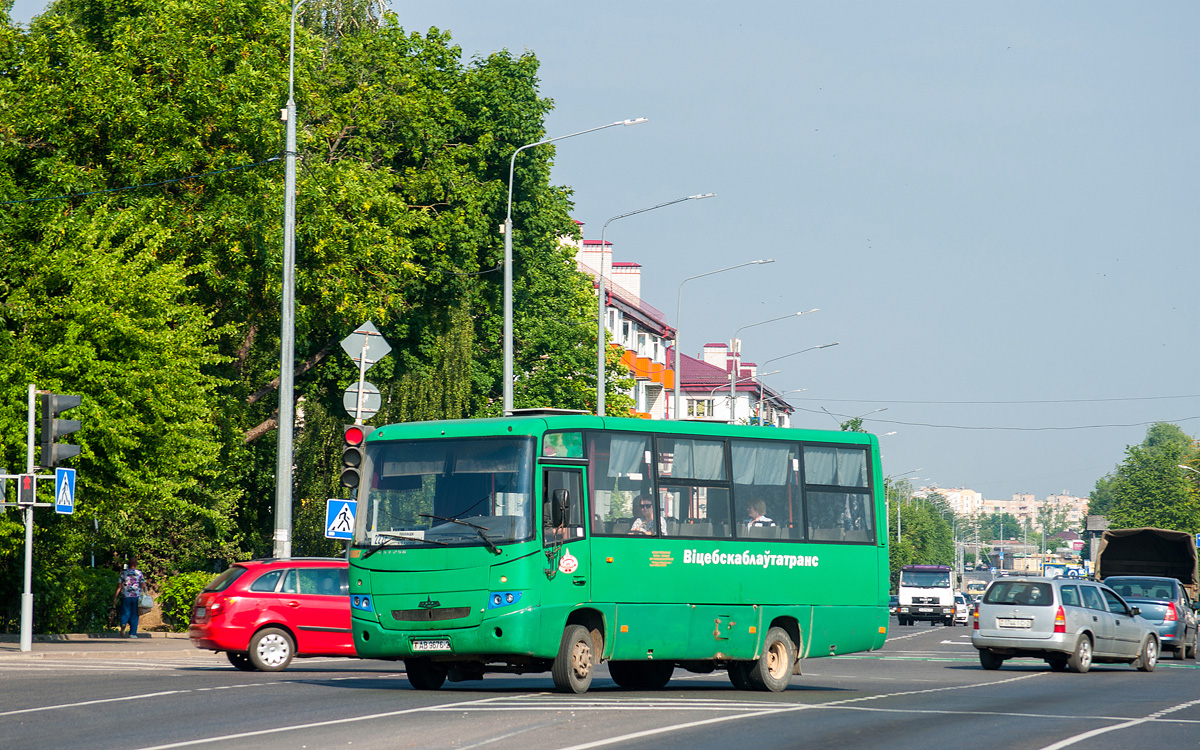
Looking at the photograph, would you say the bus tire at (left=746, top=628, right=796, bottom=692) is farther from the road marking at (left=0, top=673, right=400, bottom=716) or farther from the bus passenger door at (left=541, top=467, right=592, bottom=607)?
the road marking at (left=0, top=673, right=400, bottom=716)

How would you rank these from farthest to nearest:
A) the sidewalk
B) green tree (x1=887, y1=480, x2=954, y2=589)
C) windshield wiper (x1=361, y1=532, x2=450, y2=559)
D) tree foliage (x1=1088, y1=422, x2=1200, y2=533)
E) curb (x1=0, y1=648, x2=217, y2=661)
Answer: tree foliage (x1=1088, y1=422, x2=1200, y2=533)
green tree (x1=887, y1=480, x2=954, y2=589)
the sidewalk
curb (x1=0, y1=648, x2=217, y2=661)
windshield wiper (x1=361, y1=532, x2=450, y2=559)

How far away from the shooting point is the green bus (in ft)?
53.6

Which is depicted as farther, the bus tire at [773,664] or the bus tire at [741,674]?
the bus tire at [741,674]

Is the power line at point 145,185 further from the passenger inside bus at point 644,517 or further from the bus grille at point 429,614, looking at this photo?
the bus grille at point 429,614

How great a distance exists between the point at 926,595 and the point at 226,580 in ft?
141

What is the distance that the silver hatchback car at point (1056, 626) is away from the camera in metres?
25.4

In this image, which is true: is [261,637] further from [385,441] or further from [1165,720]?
[1165,720]

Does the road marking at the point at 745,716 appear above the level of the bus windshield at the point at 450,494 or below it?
below

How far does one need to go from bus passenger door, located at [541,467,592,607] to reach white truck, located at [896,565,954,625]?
147 feet

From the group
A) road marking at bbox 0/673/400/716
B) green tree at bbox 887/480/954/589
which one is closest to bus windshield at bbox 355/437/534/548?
road marking at bbox 0/673/400/716

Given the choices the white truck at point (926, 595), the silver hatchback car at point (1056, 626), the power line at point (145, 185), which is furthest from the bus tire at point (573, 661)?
the white truck at point (926, 595)

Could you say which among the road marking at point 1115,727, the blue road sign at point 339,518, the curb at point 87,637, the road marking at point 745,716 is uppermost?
the blue road sign at point 339,518

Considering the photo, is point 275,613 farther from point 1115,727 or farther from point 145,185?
point 145,185

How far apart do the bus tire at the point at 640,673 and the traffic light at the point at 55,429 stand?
10.0 m
